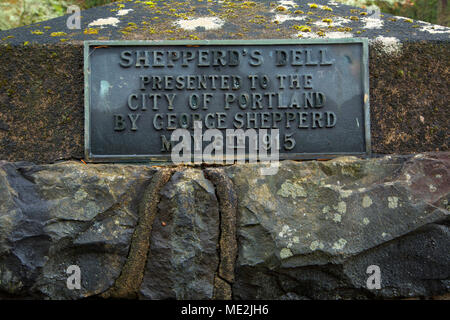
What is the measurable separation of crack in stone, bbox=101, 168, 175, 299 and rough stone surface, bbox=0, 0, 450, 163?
91 centimetres

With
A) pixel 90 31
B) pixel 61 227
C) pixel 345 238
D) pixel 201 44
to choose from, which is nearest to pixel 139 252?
pixel 61 227

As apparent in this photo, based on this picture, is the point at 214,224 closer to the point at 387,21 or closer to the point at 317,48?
→ the point at 317,48

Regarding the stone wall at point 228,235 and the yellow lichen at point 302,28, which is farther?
the yellow lichen at point 302,28

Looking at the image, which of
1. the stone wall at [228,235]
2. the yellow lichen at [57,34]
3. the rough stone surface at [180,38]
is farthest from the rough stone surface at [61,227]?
the yellow lichen at [57,34]

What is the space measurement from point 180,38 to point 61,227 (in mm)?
1673

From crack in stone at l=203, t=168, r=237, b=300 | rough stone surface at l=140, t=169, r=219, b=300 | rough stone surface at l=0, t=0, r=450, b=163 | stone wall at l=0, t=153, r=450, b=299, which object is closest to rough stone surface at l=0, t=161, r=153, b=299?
stone wall at l=0, t=153, r=450, b=299

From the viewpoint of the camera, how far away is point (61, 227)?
2.63 metres

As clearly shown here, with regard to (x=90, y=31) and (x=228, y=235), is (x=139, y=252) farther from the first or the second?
(x=90, y=31)

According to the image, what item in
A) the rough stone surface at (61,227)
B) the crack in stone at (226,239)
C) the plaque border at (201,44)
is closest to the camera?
the rough stone surface at (61,227)

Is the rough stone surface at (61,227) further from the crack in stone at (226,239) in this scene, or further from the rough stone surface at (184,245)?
the crack in stone at (226,239)

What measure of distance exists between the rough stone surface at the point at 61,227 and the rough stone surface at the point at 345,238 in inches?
27.7

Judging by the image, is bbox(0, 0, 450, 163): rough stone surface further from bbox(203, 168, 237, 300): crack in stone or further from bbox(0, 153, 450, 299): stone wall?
bbox(203, 168, 237, 300): crack in stone

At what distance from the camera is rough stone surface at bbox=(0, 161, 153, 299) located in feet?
8.46

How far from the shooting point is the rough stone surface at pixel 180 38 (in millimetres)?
3410
